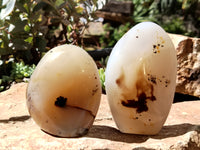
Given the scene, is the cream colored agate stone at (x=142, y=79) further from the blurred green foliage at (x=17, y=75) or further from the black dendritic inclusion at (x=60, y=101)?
the blurred green foliage at (x=17, y=75)

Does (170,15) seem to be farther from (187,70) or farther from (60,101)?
(60,101)

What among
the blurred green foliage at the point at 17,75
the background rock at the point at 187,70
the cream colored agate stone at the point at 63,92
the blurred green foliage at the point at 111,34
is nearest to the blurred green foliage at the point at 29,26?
the blurred green foliage at the point at 17,75

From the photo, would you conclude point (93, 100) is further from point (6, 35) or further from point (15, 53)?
point (15, 53)

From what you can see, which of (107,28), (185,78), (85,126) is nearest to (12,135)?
(85,126)

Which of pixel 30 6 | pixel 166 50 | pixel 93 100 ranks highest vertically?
pixel 30 6

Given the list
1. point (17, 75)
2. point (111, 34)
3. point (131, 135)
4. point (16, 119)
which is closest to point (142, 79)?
point (131, 135)

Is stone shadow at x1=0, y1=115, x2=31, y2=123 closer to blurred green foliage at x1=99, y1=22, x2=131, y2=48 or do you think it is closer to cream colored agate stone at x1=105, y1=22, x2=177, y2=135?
cream colored agate stone at x1=105, y1=22, x2=177, y2=135
